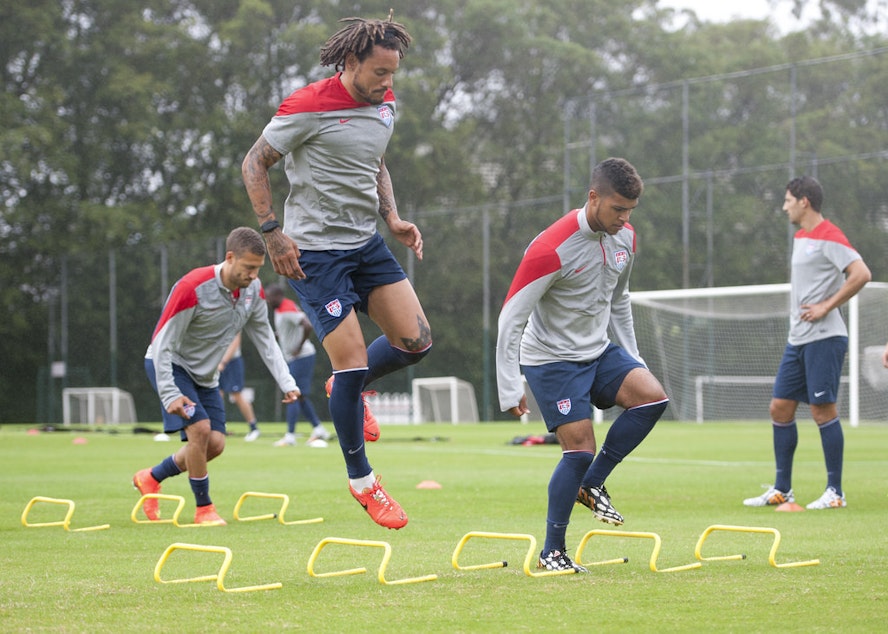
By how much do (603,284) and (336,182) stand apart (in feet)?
4.63

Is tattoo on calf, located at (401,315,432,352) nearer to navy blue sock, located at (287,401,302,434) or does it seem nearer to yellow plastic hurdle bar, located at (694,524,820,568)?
yellow plastic hurdle bar, located at (694,524,820,568)

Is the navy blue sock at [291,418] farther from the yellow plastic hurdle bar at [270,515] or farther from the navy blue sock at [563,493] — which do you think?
the navy blue sock at [563,493]

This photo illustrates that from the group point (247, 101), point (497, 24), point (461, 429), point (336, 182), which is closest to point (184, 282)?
point (336, 182)

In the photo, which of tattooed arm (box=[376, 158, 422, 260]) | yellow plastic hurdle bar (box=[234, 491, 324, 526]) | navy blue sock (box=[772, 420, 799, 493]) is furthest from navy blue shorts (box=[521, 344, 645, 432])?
navy blue sock (box=[772, 420, 799, 493])

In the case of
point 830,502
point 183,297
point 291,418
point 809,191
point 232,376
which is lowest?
point 291,418

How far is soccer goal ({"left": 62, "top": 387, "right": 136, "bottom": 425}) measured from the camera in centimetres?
3036

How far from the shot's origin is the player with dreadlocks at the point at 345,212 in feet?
19.4

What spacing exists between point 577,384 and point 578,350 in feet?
0.61

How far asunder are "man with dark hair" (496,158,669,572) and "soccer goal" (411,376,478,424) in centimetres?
2231

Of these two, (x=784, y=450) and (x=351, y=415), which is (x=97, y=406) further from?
(x=351, y=415)

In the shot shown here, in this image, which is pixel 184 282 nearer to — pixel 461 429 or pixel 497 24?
pixel 461 429

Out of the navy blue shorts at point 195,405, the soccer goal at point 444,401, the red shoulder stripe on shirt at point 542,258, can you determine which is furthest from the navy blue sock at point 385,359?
the soccer goal at point 444,401

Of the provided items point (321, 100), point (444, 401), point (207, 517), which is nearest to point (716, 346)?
point (444, 401)

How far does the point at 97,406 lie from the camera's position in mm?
30688
